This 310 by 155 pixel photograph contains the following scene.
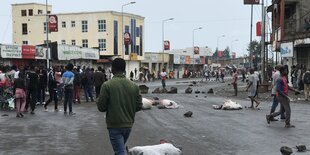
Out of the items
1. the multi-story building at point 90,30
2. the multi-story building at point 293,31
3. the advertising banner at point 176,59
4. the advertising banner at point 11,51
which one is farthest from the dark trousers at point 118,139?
the advertising banner at point 176,59

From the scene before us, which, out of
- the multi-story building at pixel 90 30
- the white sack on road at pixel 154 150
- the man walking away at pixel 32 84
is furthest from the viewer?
the multi-story building at pixel 90 30

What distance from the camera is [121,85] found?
21.4ft

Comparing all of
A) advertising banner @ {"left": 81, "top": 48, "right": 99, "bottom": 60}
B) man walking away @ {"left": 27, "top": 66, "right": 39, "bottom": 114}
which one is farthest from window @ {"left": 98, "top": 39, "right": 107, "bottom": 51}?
man walking away @ {"left": 27, "top": 66, "right": 39, "bottom": 114}

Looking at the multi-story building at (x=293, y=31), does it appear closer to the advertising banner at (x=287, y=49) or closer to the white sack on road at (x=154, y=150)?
the advertising banner at (x=287, y=49)

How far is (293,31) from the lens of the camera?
128 ft

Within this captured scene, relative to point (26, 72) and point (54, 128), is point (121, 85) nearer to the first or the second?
point (54, 128)

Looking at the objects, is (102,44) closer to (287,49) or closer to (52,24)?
(52,24)

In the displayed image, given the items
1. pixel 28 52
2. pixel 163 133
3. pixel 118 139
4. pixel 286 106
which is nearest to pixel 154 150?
pixel 118 139

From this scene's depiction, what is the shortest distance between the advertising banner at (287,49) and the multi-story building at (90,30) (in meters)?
45.8

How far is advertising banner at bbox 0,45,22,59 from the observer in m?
43.8

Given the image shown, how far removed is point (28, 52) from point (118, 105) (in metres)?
42.5

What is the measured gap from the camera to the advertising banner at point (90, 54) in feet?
208

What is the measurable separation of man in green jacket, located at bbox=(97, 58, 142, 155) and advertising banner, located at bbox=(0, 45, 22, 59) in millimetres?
39195

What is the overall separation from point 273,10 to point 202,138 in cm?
3682
